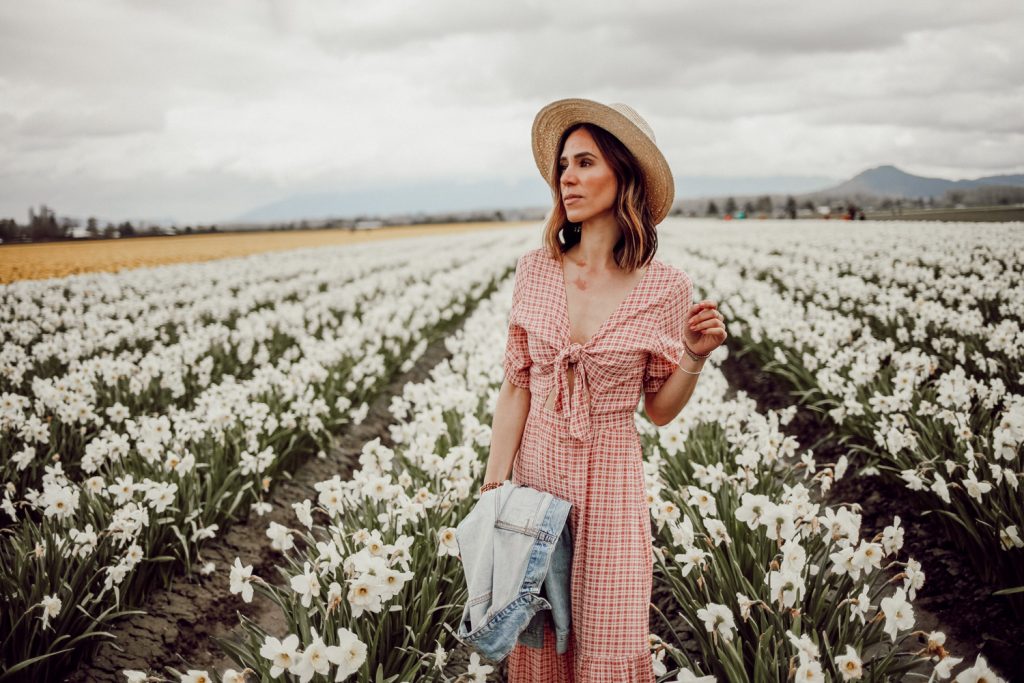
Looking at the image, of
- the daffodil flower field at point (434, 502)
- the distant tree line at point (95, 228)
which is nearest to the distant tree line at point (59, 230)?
the distant tree line at point (95, 228)

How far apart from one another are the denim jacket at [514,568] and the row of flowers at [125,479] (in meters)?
2.07

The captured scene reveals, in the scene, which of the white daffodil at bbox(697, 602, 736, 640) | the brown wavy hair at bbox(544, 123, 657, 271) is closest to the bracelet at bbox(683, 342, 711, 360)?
the brown wavy hair at bbox(544, 123, 657, 271)

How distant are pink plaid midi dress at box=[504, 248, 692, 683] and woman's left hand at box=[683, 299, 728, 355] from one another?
5.0 inches

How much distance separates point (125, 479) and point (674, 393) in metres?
3.35

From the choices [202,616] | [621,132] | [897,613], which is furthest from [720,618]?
[202,616]

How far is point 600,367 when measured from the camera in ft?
6.26

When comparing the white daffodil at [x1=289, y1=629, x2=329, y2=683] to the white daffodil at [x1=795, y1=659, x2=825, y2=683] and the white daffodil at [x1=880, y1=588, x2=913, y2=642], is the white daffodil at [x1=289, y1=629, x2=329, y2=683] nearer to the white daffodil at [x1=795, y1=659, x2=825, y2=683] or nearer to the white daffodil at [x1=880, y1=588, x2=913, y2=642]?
the white daffodil at [x1=795, y1=659, x2=825, y2=683]

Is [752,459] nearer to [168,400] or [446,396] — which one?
[446,396]

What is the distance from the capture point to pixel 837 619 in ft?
8.35

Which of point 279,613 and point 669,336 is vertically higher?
point 669,336

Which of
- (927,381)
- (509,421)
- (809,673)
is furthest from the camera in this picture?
(927,381)

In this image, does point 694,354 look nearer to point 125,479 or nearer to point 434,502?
point 434,502

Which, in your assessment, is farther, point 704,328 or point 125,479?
point 125,479

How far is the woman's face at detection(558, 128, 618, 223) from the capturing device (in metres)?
1.98
